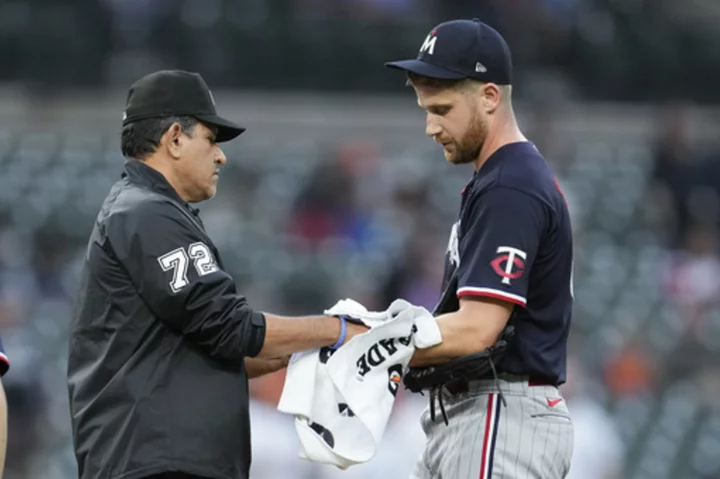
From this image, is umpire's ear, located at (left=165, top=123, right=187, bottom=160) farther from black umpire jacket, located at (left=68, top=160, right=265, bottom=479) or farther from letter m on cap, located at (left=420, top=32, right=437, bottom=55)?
letter m on cap, located at (left=420, top=32, right=437, bottom=55)

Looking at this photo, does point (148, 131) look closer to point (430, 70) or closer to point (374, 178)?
point (430, 70)

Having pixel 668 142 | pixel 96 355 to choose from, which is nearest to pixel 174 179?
pixel 96 355

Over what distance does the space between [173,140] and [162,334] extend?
63 cm

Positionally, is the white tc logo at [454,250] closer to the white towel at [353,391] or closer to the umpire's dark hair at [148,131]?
the white towel at [353,391]

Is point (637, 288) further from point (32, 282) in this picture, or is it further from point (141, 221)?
point (141, 221)

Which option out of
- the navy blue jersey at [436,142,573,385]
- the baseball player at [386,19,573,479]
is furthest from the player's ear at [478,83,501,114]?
the navy blue jersey at [436,142,573,385]

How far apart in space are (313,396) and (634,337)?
5681 millimetres

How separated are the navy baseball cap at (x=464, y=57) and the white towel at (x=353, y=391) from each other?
749 mm


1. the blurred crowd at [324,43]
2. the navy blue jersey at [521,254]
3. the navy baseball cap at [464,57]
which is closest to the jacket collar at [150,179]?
the navy baseball cap at [464,57]

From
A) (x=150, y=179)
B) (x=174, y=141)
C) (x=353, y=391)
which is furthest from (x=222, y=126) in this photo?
(x=353, y=391)

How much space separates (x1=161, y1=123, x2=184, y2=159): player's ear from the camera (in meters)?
4.50

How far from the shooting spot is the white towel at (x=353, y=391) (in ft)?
14.5

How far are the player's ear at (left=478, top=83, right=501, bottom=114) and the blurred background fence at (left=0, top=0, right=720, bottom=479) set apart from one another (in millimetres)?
3374

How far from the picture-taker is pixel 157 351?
4328 millimetres
